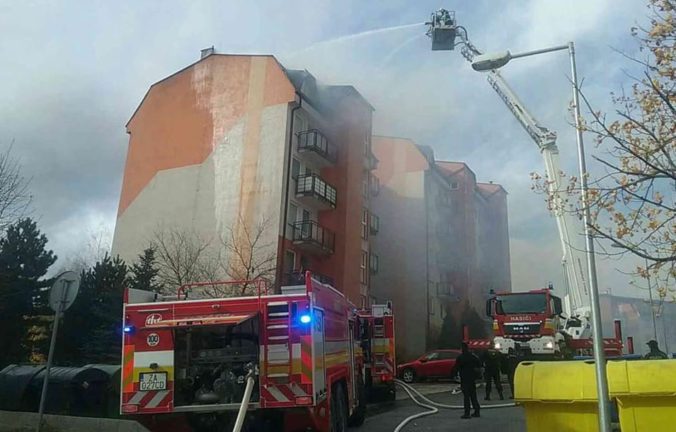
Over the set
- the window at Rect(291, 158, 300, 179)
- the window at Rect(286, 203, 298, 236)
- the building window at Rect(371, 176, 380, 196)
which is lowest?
the window at Rect(286, 203, 298, 236)

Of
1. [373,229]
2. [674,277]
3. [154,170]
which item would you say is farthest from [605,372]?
[373,229]

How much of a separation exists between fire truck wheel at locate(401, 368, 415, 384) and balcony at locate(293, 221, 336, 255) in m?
7.67

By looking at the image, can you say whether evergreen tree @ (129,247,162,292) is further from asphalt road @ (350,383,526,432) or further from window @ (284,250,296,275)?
asphalt road @ (350,383,526,432)

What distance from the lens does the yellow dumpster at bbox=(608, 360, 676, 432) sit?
7.66 metres

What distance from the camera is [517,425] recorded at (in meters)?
11.5

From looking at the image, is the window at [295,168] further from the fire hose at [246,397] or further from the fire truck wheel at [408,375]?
the fire hose at [246,397]

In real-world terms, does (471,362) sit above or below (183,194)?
below

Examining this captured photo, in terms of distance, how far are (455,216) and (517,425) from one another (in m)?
41.0

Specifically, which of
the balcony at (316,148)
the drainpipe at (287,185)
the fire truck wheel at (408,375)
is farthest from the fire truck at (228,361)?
the balcony at (316,148)

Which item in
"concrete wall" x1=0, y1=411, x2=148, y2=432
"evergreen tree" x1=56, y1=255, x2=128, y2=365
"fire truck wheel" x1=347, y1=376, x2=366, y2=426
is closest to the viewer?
"concrete wall" x1=0, y1=411, x2=148, y2=432

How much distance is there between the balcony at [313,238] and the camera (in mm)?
29750

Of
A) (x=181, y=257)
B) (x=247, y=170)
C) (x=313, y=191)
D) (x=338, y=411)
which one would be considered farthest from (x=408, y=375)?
(x=338, y=411)

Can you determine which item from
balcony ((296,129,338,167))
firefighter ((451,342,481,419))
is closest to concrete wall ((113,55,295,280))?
balcony ((296,129,338,167))

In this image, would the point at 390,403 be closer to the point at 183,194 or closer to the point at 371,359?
the point at 371,359
